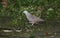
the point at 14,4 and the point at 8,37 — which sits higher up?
the point at 14,4

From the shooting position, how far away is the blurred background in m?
5.11

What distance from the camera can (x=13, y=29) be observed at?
17.7ft

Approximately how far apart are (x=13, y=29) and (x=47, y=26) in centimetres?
78

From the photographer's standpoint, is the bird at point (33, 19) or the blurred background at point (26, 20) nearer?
the blurred background at point (26, 20)

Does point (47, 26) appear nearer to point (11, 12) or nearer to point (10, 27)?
point (10, 27)

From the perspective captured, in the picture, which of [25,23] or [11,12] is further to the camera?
[11,12]

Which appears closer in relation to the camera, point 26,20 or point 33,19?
point 33,19

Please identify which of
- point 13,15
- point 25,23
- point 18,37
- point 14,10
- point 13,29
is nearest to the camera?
point 18,37

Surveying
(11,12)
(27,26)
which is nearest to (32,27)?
(27,26)

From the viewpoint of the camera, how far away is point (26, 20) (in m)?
6.16

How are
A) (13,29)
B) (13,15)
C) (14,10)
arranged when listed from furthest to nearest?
(14,10) < (13,15) < (13,29)

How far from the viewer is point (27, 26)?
18.6 ft

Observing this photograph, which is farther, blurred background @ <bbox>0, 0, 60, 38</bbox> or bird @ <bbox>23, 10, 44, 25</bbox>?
bird @ <bbox>23, 10, 44, 25</bbox>

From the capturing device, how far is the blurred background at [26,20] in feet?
16.8
